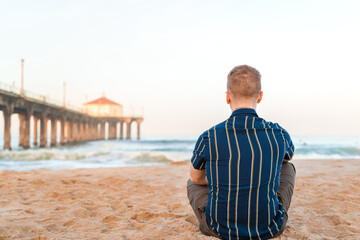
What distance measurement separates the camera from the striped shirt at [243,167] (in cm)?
164

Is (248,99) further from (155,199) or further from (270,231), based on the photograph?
(155,199)

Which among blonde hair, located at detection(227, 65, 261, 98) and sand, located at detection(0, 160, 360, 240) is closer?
blonde hair, located at detection(227, 65, 261, 98)

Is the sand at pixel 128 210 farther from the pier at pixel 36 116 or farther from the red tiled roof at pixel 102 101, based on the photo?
the red tiled roof at pixel 102 101

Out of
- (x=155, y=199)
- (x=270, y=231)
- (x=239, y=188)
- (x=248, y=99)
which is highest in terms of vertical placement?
(x=248, y=99)

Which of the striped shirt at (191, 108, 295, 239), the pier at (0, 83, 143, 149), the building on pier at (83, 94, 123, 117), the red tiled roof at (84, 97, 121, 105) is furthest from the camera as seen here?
the red tiled roof at (84, 97, 121, 105)

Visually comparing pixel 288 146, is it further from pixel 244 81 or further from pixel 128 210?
pixel 128 210

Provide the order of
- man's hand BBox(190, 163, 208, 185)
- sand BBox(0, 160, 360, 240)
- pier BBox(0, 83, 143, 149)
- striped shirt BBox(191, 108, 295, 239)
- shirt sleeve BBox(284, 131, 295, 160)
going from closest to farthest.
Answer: striped shirt BBox(191, 108, 295, 239) < shirt sleeve BBox(284, 131, 295, 160) < man's hand BBox(190, 163, 208, 185) < sand BBox(0, 160, 360, 240) < pier BBox(0, 83, 143, 149)

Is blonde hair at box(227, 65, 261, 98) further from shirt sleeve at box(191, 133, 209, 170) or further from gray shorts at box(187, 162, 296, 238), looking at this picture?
gray shorts at box(187, 162, 296, 238)

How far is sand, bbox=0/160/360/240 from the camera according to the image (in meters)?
2.41

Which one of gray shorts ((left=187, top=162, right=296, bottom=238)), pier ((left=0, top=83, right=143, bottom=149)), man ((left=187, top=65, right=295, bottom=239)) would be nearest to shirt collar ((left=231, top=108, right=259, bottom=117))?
man ((left=187, top=65, right=295, bottom=239))

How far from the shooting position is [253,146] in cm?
163

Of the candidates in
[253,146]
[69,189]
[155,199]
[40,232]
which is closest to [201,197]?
[253,146]

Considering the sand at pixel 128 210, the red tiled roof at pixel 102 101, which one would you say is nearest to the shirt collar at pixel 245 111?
the sand at pixel 128 210

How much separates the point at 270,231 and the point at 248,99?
0.84m
